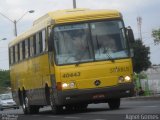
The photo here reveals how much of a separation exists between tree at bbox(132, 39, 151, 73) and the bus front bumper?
62951mm

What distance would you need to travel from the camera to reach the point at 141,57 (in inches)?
3401

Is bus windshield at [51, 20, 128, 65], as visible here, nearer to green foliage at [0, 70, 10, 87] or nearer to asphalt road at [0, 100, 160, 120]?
asphalt road at [0, 100, 160, 120]

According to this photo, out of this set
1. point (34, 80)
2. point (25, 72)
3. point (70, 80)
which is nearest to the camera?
point (70, 80)

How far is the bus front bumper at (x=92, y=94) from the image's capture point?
22250mm

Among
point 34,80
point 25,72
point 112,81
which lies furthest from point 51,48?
point 25,72

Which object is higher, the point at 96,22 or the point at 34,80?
the point at 96,22

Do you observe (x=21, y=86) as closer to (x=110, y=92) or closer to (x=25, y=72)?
(x=25, y=72)

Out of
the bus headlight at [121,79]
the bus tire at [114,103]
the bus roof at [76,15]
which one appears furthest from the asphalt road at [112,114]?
the bus roof at [76,15]

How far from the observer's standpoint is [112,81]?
2244 centimetres

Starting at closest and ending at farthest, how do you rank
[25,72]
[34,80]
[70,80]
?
[70,80]
[34,80]
[25,72]

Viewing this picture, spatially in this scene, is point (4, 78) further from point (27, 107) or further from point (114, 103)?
point (114, 103)

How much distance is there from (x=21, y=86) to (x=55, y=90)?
293 inches

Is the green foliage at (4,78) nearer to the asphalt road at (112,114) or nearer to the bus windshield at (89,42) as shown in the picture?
the asphalt road at (112,114)

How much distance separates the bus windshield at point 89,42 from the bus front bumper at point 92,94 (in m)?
1.01
